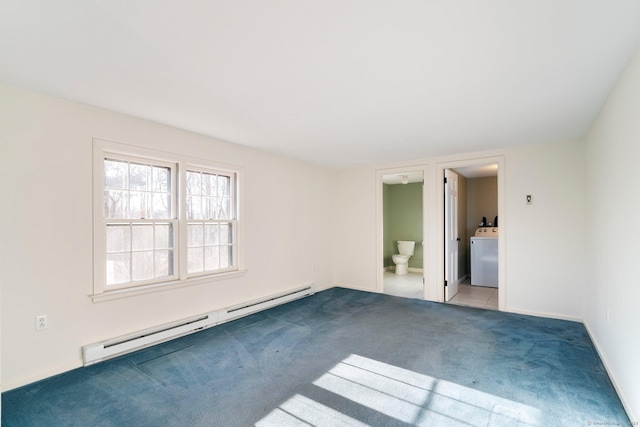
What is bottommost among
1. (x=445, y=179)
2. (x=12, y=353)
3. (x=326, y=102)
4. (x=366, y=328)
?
(x=366, y=328)

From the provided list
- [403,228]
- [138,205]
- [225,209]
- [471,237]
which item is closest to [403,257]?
[403,228]

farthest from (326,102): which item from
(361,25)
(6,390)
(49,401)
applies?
(6,390)

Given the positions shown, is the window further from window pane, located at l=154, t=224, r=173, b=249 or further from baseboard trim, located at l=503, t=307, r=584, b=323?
baseboard trim, located at l=503, t=307, r=584, b=323

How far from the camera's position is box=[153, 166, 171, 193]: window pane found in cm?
330

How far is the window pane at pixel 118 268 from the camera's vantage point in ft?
9.61

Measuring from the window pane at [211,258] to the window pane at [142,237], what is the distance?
27.2 inches

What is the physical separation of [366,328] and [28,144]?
367cm

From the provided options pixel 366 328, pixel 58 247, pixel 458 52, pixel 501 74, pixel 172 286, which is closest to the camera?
pixel 458 52

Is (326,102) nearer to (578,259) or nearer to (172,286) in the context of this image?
(172,286)

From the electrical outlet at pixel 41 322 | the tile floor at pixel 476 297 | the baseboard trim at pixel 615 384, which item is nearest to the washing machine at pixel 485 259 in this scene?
the tile floor at pixel 476 297

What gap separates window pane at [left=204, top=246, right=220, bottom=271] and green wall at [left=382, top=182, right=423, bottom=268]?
16.3 feet

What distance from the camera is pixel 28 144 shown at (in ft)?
7.90

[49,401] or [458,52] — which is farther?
[49,401]

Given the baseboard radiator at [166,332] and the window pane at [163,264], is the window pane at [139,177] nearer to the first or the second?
the window pane at [163,264]
